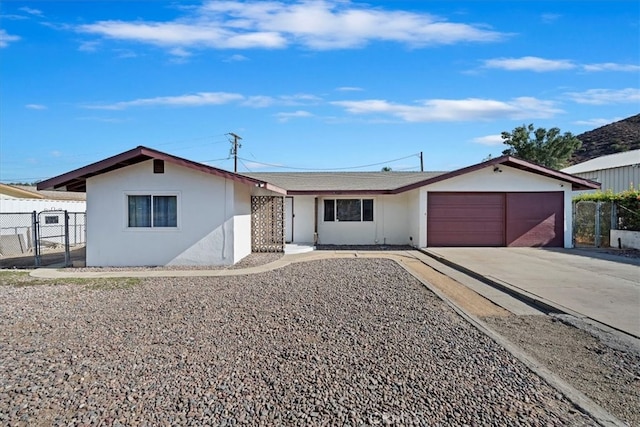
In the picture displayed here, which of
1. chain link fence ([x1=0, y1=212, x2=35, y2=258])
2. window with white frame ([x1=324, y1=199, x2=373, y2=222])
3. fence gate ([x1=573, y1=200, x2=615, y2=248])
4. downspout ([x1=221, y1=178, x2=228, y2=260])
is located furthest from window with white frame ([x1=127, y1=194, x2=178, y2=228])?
fence gate ([x1=573, y1=200, x2=615, y2=248])

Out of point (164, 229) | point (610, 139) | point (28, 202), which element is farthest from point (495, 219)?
point (610, 139)

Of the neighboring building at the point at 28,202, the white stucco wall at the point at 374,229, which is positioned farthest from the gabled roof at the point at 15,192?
the white stucco wall at the point at 374,229

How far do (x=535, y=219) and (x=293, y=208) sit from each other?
9471 millimetres

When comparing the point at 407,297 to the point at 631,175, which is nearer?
the point at 407,297

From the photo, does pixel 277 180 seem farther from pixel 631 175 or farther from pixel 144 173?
pixel 631 175

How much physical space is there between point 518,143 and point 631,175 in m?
18.8

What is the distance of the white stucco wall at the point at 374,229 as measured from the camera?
1820 centimetres

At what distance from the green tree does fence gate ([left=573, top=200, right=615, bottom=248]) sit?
80.1 ft

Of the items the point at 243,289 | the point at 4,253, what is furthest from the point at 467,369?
the point at 4,253

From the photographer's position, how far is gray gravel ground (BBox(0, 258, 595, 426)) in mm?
3547

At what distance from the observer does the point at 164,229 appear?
1248 cm

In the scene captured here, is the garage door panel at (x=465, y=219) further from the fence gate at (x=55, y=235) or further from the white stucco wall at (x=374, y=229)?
the fence gate at (x=55, y=235)

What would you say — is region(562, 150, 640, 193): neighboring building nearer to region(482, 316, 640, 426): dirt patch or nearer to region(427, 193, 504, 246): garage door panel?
region(427, 193, 504, 246): garage door panel

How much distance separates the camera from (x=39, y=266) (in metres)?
12.8
